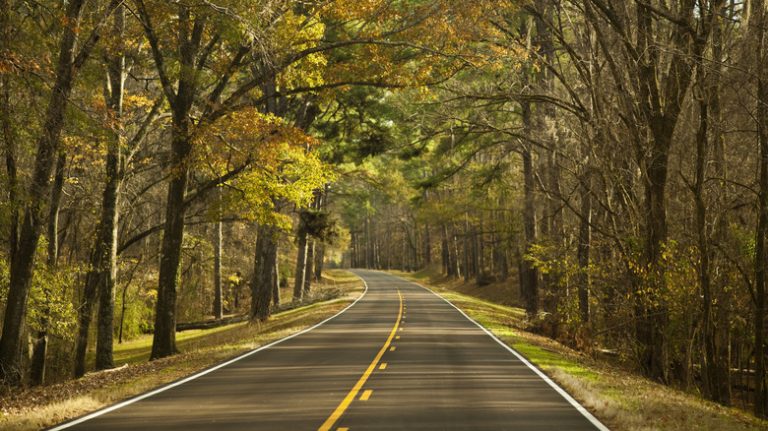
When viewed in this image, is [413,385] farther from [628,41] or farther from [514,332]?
[514,332]

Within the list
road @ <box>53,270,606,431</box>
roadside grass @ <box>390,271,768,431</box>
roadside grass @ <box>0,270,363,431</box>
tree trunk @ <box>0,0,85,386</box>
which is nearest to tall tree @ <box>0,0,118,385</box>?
tree trunk @ <box>0,0,85,386</box>

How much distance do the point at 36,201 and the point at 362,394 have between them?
26.4 ft

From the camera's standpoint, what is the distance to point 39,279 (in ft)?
74.5

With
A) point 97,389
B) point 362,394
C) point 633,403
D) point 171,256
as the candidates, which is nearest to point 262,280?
point 171,256

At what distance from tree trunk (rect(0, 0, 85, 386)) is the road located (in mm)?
4273

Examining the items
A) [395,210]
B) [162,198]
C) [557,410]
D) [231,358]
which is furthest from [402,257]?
[557,410]

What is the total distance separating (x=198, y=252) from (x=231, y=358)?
21277 mm

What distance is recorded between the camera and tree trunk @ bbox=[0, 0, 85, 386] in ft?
49.3

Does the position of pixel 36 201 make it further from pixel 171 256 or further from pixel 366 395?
pixel 366 395

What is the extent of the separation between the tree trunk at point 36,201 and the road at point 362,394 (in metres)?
4.27

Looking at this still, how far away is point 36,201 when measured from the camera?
15391 millimetres

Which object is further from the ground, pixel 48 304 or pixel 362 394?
pixel 48 304

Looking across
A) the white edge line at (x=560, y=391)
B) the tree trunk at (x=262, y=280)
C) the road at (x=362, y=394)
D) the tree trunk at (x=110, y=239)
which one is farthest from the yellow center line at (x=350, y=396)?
the tree trunk at (x=262, y=280)

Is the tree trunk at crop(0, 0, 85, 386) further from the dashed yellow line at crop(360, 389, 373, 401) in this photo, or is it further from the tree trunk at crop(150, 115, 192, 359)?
the dashed yellow line at crop(360, 389, 373, 401)
